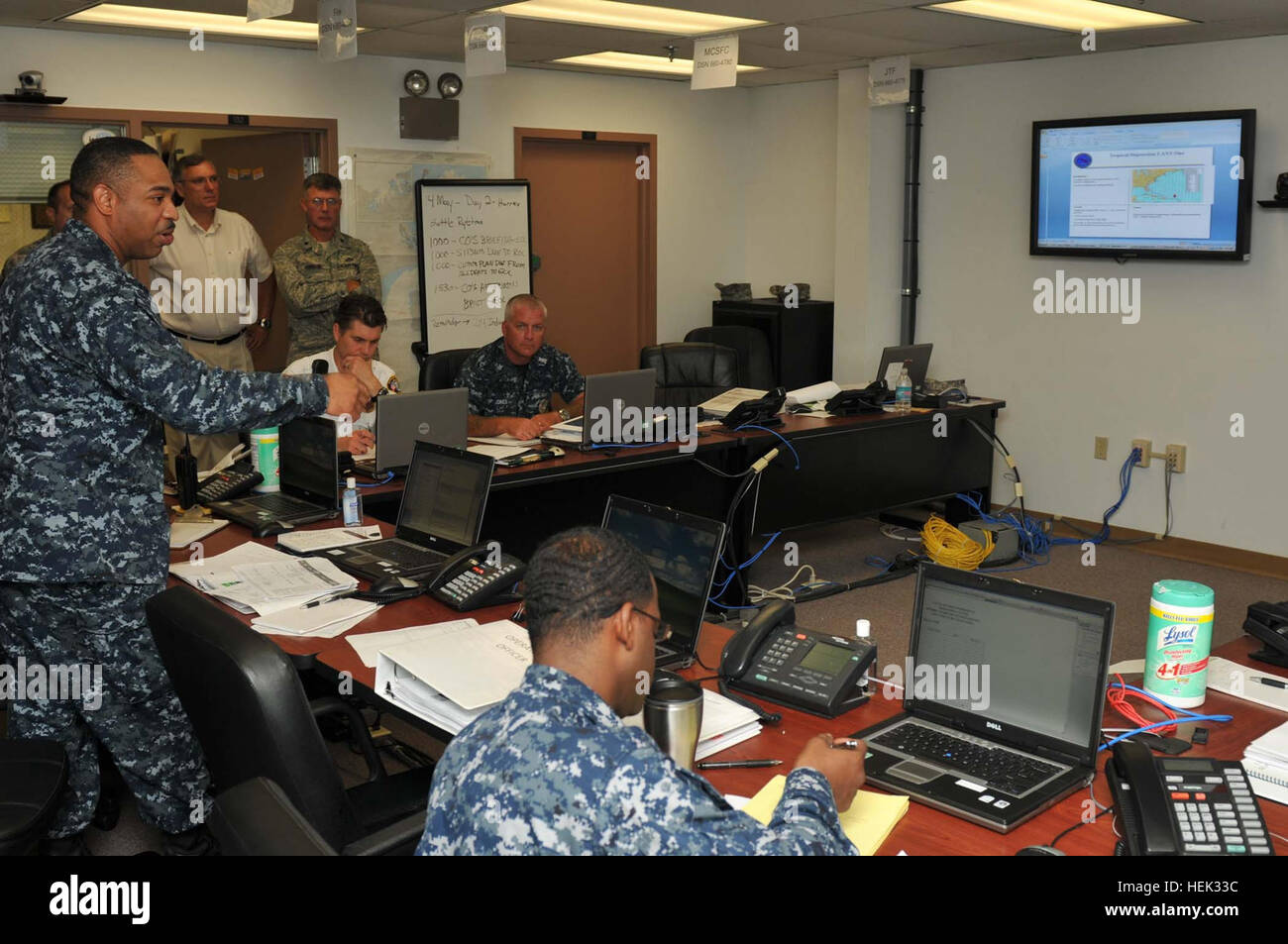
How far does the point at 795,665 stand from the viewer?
2.35 meters

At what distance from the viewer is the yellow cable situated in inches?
229

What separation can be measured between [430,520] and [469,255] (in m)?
3.90

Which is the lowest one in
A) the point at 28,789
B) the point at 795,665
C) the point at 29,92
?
Answer: the point at 28,789

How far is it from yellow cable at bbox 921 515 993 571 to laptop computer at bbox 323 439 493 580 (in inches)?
122

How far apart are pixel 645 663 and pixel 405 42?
207 inches

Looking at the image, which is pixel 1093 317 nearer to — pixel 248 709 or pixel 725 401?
pixel 725 401

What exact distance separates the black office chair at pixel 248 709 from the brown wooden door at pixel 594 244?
5586mm

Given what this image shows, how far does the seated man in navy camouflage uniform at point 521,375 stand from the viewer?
511cm

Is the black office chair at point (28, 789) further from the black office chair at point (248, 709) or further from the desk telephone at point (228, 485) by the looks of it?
the desk telephone at point (228, 485)

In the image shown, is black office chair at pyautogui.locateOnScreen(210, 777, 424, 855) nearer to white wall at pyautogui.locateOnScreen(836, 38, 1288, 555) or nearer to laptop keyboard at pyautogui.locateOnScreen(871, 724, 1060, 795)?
laptop keyboard at pyautogui.locateOnScreen(871, 724, 1060, 795)

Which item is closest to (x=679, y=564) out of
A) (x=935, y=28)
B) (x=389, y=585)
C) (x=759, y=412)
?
(x=389, y=585)

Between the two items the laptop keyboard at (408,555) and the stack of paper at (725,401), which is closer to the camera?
the laptop keyboard at (408,555)

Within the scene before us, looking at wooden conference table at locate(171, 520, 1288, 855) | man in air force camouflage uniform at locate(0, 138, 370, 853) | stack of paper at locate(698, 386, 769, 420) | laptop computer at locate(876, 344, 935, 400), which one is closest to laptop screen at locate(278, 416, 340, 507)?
man in air force camouflage uniform at locate(0, 138, 370, 853)

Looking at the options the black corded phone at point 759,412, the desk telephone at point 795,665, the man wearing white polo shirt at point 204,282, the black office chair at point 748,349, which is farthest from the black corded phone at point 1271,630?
the man wearing white polo shirt at point 204,282
